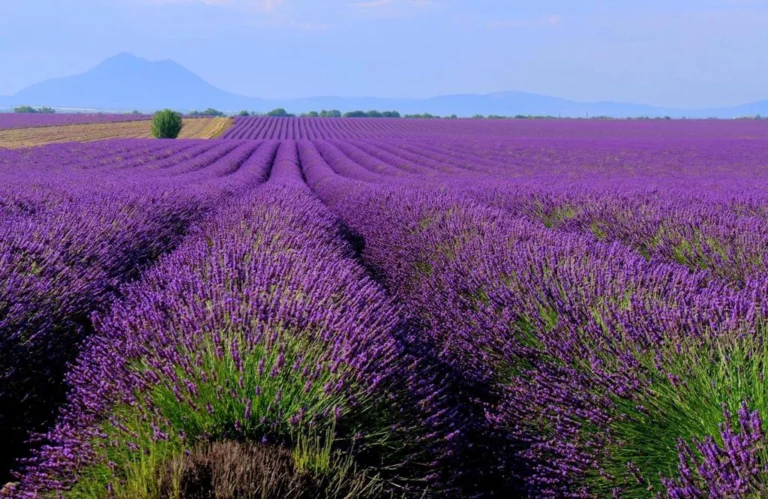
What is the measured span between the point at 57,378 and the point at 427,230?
119 inches

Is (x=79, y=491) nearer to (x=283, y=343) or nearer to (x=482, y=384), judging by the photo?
(x=283, y=343)

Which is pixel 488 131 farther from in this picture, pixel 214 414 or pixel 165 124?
pixel 214 414

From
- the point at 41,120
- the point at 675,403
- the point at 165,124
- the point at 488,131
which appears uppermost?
the point at 41,120

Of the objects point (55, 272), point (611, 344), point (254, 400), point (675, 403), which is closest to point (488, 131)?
point (55, 272)

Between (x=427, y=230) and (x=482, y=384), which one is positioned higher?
(x=427, y=230)

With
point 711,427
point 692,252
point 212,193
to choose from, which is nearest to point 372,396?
point 711,427

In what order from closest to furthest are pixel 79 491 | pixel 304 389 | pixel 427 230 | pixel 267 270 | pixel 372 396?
pixel 79 491 < pixel 304 389 < pixel 372 396 < pixel 267 270 < pixel 427 230

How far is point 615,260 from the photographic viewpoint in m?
3.24

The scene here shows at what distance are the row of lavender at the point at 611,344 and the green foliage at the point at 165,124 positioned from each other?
34.4m

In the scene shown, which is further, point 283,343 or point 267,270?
point 267,270

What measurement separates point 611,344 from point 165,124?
1462 inches

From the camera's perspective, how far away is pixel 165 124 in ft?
117

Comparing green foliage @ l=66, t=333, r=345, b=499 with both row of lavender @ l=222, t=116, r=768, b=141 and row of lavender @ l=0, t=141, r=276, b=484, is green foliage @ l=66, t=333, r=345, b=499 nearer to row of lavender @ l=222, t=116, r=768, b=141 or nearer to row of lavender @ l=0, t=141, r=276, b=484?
row of lavender @ l=0, t=141, r=276, b=484

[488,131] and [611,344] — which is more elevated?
[488,131]
